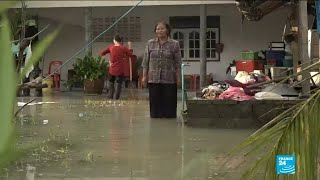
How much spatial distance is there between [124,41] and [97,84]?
382 centimetres

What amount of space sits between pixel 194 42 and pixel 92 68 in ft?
14.7

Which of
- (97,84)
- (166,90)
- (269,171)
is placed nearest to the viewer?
(269,171)

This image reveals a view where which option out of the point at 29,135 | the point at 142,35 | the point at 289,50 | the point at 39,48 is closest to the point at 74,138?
the point at 29,135

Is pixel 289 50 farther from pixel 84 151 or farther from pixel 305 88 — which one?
pixel 84 151

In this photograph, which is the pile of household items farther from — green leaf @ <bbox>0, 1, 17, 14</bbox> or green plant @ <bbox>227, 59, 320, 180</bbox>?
green leaf @ <bbox>0, 1, 17, 14</bbox>

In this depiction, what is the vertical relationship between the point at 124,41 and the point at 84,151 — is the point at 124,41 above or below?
above

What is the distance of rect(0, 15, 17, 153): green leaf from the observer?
27.6 inches

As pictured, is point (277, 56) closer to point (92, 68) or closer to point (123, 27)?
point (92, 68)

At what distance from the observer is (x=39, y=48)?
0.79 metres

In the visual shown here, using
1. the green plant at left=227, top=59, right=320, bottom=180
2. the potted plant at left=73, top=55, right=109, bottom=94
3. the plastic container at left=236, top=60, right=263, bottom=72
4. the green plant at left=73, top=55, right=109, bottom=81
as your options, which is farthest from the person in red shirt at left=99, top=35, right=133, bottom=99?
the green plant at left=227, top=59, right=320, bottom=180

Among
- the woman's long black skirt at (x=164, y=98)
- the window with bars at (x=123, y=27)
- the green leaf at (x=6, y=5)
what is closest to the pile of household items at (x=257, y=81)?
the woman's long black skirt at (x=164, y=98)

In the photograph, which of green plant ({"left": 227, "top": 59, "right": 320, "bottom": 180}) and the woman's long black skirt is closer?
green plant ({"left": 227, "top": 59, "right": 320, "bottom": 180})

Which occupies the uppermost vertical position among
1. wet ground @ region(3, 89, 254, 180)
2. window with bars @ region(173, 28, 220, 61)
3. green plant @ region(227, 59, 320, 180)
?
window with bars @ region(173, 28, 220, 61)

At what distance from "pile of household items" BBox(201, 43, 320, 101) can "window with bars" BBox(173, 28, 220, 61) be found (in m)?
3.73
